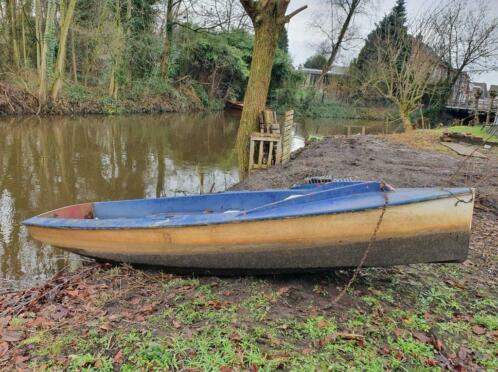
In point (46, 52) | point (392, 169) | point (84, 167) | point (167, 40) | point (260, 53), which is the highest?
point (167, 40)

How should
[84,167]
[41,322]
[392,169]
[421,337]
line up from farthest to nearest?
[84,167], [392,169], [41,322], [421,337]

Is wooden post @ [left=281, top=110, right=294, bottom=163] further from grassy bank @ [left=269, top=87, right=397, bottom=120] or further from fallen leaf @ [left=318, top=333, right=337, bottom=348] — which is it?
grassy bank @ [left=269, top=87, right=397, bottom=120]

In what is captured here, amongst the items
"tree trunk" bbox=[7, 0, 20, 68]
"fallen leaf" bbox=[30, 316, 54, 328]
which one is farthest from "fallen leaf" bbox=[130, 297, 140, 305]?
"tree trunk" bbox=[7, 0, 20, 68]

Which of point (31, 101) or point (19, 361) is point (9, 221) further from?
point (31, 101)

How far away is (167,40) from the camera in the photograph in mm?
23875

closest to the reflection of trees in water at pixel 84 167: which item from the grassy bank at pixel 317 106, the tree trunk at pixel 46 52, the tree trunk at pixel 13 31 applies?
the tree trunk at pixel 46 52

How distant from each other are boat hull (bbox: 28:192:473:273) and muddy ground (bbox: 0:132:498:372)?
0.25 meters

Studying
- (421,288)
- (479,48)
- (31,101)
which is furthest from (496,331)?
(479,48)

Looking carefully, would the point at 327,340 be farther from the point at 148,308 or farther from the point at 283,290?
the point at 148,308

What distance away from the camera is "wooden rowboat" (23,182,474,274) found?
285cm

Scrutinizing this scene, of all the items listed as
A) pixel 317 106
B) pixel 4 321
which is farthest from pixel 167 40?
pixel 4 321

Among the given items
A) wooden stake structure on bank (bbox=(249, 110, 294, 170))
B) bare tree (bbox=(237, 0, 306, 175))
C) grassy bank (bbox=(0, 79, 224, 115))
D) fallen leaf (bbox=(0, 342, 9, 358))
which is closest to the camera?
fallen leaf (bbox=(0, 342, 9, 358))

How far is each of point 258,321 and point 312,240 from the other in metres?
0.71

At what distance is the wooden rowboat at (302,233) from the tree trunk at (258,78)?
3968mm
